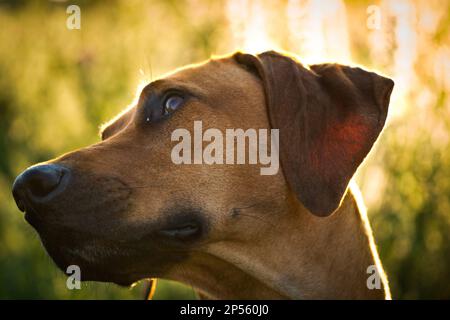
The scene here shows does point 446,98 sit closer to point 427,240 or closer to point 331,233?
point 427,240

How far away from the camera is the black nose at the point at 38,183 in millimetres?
3035

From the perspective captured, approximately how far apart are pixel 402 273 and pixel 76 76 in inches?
149

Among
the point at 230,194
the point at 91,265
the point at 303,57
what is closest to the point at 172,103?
the point at 230,194

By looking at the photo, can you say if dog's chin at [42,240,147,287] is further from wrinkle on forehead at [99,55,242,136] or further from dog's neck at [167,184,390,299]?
wrinkle on forehead at [99,55,242,136]

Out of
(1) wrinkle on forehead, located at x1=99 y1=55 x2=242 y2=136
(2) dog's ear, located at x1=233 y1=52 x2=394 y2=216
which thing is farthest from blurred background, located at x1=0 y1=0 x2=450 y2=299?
(2) dog's ear, located at x1=233 y1=52 x2=394 y2=216

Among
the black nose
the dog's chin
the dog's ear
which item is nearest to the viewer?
the black nose

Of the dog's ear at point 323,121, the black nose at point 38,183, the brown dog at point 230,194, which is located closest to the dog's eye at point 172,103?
the brown dog at point 230,194

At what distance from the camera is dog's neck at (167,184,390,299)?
344 centimetres

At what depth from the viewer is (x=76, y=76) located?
7.45 meters

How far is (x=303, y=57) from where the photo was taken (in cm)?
497

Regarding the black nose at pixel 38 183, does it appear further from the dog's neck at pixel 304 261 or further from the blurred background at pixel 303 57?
the blurred background at pixel 303 57

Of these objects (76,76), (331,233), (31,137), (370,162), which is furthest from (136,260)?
(76,76)

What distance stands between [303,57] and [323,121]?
1.61 metres

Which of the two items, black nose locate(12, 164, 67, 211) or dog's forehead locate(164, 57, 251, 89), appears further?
dog's forehead locate(164, 57, 251, 89)
